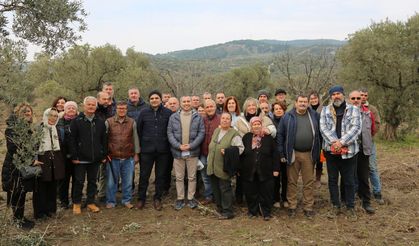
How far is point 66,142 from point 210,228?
2957 millimetres

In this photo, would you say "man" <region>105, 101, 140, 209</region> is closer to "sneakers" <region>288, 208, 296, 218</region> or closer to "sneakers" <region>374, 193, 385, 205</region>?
"sneakers" <region>288, 208, 296, 218</region>

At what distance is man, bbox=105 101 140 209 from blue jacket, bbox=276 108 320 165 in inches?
105

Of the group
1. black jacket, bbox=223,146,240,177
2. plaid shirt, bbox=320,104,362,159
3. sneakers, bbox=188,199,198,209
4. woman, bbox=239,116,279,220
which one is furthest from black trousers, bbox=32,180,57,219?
plaid shirt, bbox=320,104,362,159

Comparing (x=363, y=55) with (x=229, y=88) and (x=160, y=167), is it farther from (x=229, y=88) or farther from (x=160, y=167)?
(x=229, y=88)

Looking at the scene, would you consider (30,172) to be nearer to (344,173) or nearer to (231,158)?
(231,158)

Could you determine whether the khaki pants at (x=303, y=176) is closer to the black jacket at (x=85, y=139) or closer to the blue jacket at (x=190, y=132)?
the blue jacket at (x=190, y=132)

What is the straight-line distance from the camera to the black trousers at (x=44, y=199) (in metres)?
6.14

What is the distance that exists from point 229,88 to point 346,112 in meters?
37.6

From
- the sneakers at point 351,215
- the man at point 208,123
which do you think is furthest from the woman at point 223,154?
the sneakers at point 351,215

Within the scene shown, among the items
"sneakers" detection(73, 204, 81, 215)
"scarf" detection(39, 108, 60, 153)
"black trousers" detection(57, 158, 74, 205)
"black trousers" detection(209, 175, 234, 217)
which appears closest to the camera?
"scarf" detection(39, 108, 60, 153)

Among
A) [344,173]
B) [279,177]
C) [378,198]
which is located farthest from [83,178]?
[378,198]

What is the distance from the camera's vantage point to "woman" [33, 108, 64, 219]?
5.98 metres

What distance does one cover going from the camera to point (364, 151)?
6430 millimetres

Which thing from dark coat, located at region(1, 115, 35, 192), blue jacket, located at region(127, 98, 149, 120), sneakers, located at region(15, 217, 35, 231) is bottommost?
sneakers, located at region(15, 217, 35, 231)
